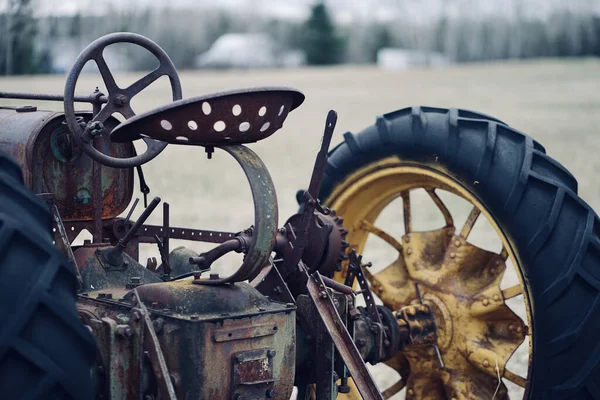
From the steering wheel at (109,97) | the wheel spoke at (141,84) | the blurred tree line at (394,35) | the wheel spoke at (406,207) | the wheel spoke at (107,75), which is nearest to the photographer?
the steering wheel at (109,97)

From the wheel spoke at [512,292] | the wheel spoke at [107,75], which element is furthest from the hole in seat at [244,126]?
the wheel spoke at [512,292]

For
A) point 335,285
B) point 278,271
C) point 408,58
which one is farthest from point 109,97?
point 408,58

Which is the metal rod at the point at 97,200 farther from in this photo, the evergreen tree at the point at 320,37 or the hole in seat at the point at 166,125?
the evergreen tree at the point at 320,37

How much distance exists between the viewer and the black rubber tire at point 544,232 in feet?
11.8

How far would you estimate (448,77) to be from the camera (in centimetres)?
4388

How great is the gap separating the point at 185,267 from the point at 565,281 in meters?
1.79

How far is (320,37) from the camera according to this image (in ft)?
180

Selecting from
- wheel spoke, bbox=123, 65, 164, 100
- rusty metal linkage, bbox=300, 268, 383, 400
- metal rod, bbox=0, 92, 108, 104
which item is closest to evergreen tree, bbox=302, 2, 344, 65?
metal rod, bbox=0, 92, 108, 104

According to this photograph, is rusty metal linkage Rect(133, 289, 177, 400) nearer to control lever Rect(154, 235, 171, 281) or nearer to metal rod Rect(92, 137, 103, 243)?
metal rod Rect(92, 137, 103, 243)

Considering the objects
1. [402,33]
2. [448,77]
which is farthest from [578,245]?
[402,33]

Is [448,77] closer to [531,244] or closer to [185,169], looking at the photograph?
[185,169]

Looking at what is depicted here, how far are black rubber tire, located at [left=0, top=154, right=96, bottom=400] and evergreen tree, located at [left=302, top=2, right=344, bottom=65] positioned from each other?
5286 cm

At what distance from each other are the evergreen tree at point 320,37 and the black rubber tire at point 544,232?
51.5 m

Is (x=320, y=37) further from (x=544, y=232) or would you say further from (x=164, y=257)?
(x=544, y=232)
